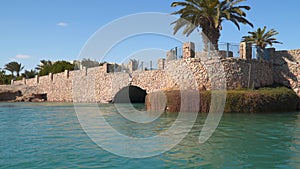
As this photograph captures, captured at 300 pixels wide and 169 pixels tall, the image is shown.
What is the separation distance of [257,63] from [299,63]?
3551mm

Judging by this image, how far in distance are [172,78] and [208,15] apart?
19.4ft

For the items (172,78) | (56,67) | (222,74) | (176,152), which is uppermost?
(56,67)

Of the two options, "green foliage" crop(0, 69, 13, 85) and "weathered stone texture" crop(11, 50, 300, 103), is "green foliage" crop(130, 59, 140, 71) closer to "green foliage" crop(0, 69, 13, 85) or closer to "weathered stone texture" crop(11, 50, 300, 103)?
"weathered stone texture" crop(11, 50, 300, 103)


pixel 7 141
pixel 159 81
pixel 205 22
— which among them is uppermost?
pixel 205 22

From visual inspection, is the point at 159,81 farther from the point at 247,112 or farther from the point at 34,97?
the point at 34,97

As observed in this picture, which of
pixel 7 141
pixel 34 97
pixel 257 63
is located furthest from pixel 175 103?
pixel 34 97

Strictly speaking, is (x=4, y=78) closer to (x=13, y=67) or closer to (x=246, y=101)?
(x=13, y=67)

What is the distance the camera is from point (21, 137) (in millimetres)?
9961

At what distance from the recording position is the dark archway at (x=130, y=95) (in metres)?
36.0

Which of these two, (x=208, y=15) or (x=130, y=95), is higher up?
(x=208, y=15)

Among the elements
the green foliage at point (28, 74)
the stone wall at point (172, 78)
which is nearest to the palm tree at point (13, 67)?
the green foliage at point (28, 74)

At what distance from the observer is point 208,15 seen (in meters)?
22.9

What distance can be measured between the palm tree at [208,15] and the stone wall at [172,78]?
6.89ft

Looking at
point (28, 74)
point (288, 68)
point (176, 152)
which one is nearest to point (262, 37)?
point (288, 68)
